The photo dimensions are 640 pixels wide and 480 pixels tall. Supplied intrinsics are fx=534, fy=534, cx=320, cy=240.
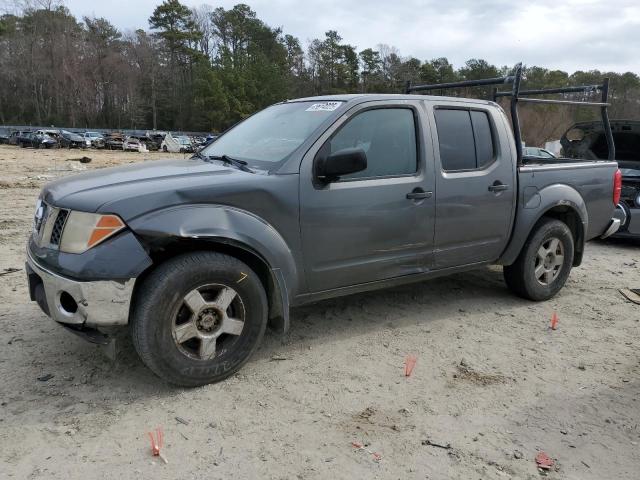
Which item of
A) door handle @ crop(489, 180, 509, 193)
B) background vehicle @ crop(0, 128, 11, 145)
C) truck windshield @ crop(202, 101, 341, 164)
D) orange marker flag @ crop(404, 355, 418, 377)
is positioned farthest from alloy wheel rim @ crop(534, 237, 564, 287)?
background vehicle @ crop(0, 128, 11, 145)

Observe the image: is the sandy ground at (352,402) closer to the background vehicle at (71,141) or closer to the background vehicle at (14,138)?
the background vehicle at (71,141)

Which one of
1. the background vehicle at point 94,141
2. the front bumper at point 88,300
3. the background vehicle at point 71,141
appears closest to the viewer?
the front bumper at point 88,300

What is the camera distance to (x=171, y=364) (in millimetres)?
3197

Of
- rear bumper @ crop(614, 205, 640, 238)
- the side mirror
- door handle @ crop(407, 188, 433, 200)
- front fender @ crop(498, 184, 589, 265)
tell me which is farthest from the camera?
rear bumper @ crop(614, 205, 640, 238)

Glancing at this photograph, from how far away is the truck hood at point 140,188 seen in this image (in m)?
3.08

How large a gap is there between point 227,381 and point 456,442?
1469 millimetres

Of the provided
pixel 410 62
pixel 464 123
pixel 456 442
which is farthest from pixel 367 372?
pixel 410 62

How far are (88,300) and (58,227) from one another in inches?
21.0

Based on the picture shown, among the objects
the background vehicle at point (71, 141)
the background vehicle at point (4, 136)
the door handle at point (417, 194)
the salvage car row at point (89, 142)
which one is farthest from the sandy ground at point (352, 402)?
the background vehicle at point (4, 136)

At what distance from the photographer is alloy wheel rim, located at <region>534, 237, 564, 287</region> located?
515cm

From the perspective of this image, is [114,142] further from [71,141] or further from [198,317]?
[198,317]

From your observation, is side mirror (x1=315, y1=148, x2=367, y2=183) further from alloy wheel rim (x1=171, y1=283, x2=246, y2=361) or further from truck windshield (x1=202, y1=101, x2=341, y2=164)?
alloy wheel rim (x1=171, y1=283, x2=246, y2=361)

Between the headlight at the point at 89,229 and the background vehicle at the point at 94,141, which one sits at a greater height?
the background vehicle at the point at 94,141

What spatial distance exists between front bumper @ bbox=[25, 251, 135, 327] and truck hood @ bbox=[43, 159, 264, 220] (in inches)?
16.0
